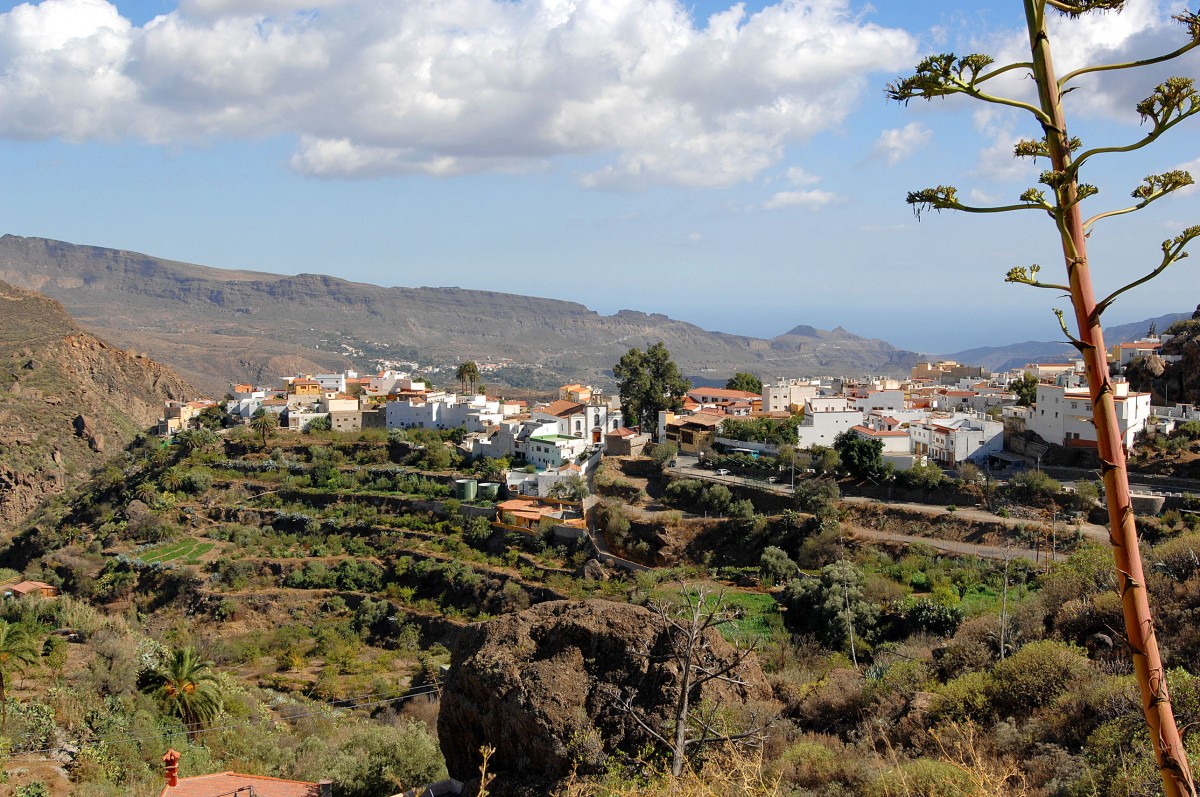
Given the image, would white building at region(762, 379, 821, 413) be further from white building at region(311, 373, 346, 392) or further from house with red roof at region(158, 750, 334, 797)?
house with red roof at region(158, 750, 334, 797)

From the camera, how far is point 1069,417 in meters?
28.0

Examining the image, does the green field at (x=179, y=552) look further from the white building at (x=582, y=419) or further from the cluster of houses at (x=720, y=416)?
the white building at (x=582, y=419)

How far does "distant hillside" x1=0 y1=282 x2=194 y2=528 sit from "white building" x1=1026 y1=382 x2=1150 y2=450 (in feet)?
161

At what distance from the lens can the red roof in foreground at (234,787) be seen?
1005cm

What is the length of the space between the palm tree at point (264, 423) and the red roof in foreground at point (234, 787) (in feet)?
112

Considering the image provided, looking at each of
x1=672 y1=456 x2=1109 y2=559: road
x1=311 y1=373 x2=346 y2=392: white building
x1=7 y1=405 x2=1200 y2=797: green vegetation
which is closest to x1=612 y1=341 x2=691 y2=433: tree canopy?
x1=7 y1=405 x2=1200 y2=797: green vegetation

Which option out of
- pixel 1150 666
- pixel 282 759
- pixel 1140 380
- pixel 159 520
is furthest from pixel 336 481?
pixel 1150 666

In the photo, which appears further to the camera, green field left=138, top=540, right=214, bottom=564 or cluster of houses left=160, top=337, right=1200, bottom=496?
green field left=138, top=540, right=214, bottom=564

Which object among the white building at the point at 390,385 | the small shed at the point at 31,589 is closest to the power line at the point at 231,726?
the small shed at the point at 31,589

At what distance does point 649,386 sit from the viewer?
4022 centimetres

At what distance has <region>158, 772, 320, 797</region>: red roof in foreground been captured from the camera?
10.0 meters

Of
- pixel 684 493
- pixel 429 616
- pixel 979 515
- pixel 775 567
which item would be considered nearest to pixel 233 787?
pixel 775 567

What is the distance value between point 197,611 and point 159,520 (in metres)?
7.85

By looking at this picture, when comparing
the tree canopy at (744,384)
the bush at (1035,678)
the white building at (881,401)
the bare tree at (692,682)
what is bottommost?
the bush at (1035,678)
